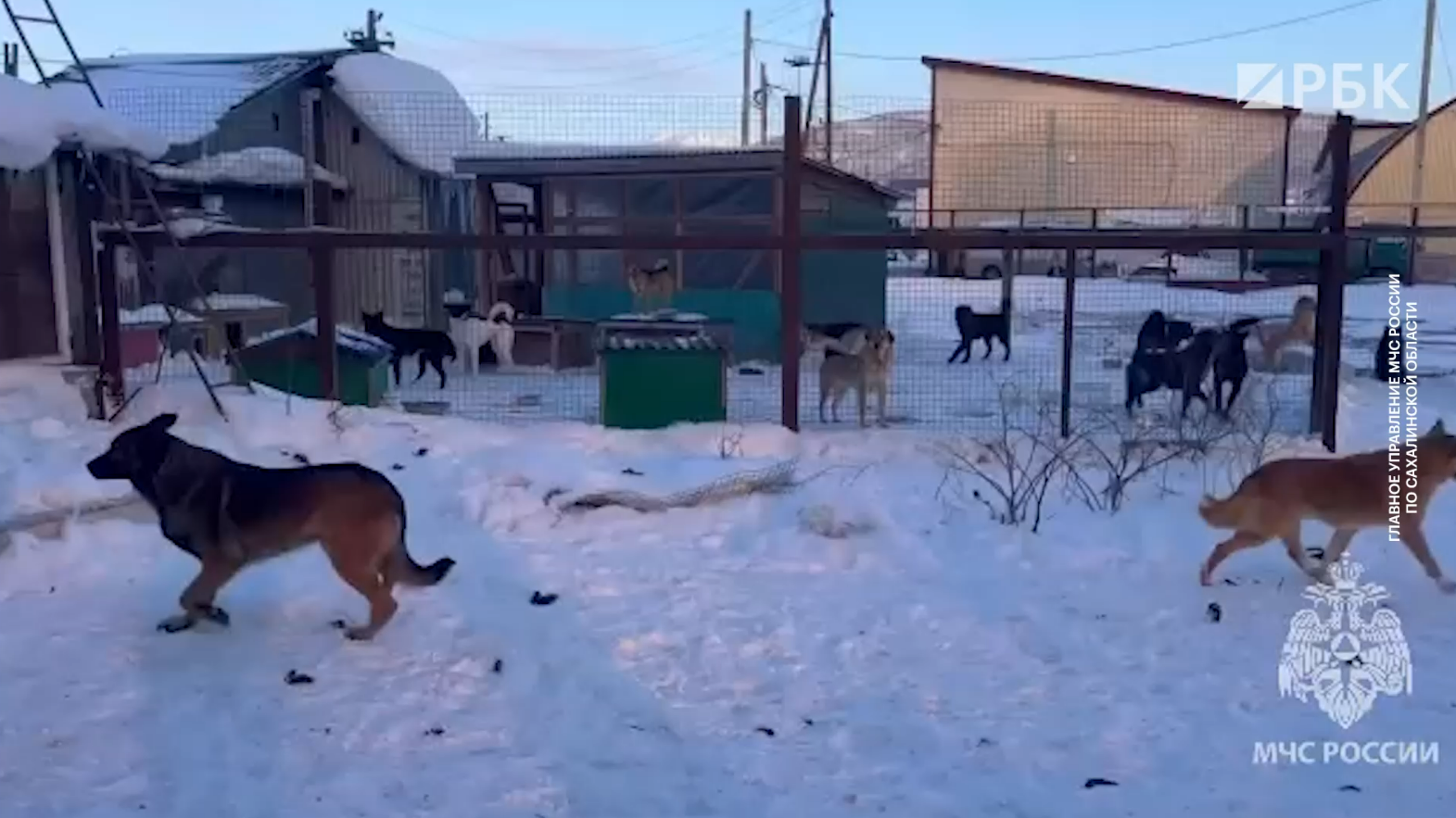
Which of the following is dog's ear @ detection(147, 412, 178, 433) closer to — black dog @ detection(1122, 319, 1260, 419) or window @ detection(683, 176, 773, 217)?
black dog @ detection(1122, 319, 1260, 419)

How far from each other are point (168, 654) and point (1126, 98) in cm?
3805

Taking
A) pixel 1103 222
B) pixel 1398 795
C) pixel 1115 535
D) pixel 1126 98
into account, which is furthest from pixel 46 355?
pixel 1126 98

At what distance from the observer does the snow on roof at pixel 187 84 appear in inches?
739

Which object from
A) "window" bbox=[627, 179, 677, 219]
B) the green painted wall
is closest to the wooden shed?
the green painted wall

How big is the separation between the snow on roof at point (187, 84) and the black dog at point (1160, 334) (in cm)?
1282

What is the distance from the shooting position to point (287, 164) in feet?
62.1

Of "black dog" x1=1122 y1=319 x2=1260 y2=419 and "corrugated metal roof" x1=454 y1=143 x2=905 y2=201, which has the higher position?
"corrugated metal roof" x1=454 y1=143 x2=905 y2=201

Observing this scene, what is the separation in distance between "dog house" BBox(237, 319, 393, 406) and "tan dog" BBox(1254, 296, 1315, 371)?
956cm

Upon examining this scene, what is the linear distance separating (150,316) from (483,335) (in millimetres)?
4107

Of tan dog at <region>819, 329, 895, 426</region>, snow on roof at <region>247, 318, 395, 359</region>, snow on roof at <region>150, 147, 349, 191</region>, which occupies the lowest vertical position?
tan dog at <region>819, 329, 895, 426</region>

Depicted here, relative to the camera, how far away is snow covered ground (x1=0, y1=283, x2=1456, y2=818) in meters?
3.91

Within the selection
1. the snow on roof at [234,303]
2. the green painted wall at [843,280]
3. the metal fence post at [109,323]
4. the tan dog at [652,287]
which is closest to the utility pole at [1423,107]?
the green painted wall at [843,280]

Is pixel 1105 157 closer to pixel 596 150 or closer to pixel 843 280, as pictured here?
pixel 843 280

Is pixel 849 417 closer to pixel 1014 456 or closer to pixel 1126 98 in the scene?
pixel 1014 456
